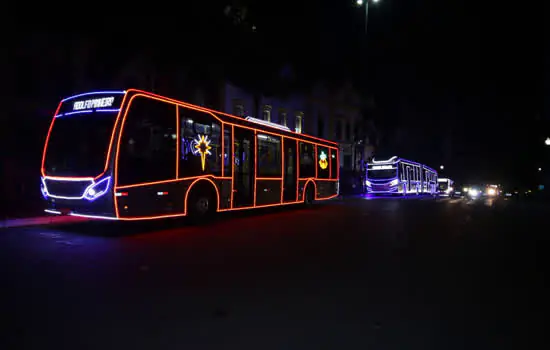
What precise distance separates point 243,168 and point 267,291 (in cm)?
939

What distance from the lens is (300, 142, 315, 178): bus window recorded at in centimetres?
1944

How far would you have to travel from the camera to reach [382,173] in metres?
34.6

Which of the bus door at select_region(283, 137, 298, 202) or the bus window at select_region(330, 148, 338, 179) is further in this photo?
the bus window at select_region(330, 148, 338, 179)

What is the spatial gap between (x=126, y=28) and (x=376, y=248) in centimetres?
1342

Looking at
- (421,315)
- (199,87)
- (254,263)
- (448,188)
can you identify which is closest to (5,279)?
(254,263)

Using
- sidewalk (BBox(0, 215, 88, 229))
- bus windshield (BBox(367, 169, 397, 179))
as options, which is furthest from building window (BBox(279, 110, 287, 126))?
sidewalk (BBox(0, 215, 88, 229))

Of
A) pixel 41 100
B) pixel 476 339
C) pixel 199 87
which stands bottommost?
pixel 476 339

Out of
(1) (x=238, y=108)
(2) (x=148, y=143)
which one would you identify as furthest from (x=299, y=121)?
(2) (x=148, y=143)

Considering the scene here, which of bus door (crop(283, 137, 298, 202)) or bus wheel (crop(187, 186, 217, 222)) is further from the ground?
bus door (crop(283, 137, 298, 202))

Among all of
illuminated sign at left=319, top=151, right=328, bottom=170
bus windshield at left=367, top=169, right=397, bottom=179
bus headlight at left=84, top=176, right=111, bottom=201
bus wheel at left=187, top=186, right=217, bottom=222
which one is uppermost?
illuminated sign at left=319, top=151, right=328, bottom=170

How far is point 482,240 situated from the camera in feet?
36.0

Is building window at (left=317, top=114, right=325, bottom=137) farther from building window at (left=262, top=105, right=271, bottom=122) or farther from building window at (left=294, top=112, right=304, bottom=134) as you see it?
building window at (left=262, top=105, right=271, bottom=122)

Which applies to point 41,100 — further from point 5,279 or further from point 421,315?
point 421,315

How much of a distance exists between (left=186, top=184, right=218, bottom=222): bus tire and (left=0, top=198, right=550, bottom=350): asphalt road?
5.84 ft
